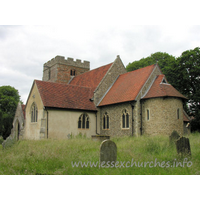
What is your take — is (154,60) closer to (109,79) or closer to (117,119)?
(109,79)

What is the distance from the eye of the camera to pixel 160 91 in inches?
789

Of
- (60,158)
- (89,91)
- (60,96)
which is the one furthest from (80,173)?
(89,91)

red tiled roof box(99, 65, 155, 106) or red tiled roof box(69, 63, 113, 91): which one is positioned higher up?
red tiled roof box(69, 63, 113, 91)

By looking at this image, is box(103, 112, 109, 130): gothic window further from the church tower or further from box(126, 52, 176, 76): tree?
box(126, 52, 176, 76): tree

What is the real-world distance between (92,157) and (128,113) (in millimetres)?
12149

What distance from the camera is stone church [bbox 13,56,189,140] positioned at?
1991 centimetres

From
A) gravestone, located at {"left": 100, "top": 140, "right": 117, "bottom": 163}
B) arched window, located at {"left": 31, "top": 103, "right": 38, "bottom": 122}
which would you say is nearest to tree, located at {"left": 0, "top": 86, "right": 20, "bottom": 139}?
arched window, located at {"left": 31, "top": 103, "right": 38, "bottom": 122}

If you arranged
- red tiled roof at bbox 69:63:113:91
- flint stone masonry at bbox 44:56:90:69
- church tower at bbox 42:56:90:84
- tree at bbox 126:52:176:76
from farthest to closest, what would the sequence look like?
tree at bbox 126:52:176:76 < flint stone masonry at bbox 44:56:90:69 < church tower at bbox 42:56:90:84 < red tiled roof at bbox 69:63:113:91

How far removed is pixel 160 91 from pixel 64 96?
9.27m

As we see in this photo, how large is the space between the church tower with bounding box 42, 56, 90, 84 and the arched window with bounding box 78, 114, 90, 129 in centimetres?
1153

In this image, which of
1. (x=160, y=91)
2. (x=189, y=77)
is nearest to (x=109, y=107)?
(x=160, y=91)

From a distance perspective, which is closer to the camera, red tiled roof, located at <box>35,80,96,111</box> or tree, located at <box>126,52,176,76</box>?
red tiled roof, located at <box>35,80,96,111</box>

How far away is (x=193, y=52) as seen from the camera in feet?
91.3

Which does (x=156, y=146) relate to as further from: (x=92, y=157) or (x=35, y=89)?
(x=35, y=89)
